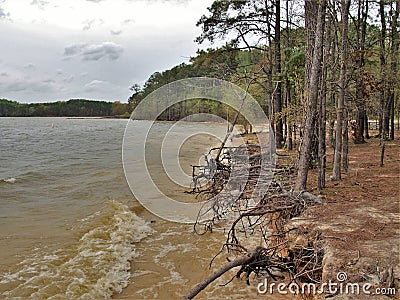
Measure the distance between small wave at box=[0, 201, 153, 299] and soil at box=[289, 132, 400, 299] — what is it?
3033 millimetres

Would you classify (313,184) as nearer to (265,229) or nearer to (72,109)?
(265,229)

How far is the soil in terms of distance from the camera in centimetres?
350

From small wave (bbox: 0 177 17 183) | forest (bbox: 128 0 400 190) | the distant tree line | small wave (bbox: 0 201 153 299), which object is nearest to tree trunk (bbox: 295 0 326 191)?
forest (bbox: 128 0 400 190)

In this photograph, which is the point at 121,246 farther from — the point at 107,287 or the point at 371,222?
the point at 371,222

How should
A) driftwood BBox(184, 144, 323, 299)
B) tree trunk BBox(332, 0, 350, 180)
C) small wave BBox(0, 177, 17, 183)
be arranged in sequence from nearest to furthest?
driftwood BBox(184, 144, 323, 299), tree trunk BBox(332, 0, 350, 180), small wave BBox(0, 177, 17, 183)

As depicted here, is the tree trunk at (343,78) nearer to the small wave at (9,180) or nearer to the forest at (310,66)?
the forest at (310,66)

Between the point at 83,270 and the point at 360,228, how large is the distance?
441 centimetres

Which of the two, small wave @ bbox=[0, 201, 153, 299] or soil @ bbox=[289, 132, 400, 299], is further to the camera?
small wave @ bbox=[0, 201, 153, 299]

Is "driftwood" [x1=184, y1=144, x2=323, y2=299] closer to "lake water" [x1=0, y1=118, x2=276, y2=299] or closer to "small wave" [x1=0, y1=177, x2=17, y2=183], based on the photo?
"lake water" [x1=0, y1=118, x2=276, y2=299]

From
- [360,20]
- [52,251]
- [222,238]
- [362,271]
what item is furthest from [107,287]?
[360,20]

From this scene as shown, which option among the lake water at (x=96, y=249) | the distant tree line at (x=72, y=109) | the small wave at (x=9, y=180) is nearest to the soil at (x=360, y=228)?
the lake water at (x=96, y=249)

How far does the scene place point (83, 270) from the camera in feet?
18.6

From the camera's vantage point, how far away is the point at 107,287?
16.6 ft

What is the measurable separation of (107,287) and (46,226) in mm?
3842
